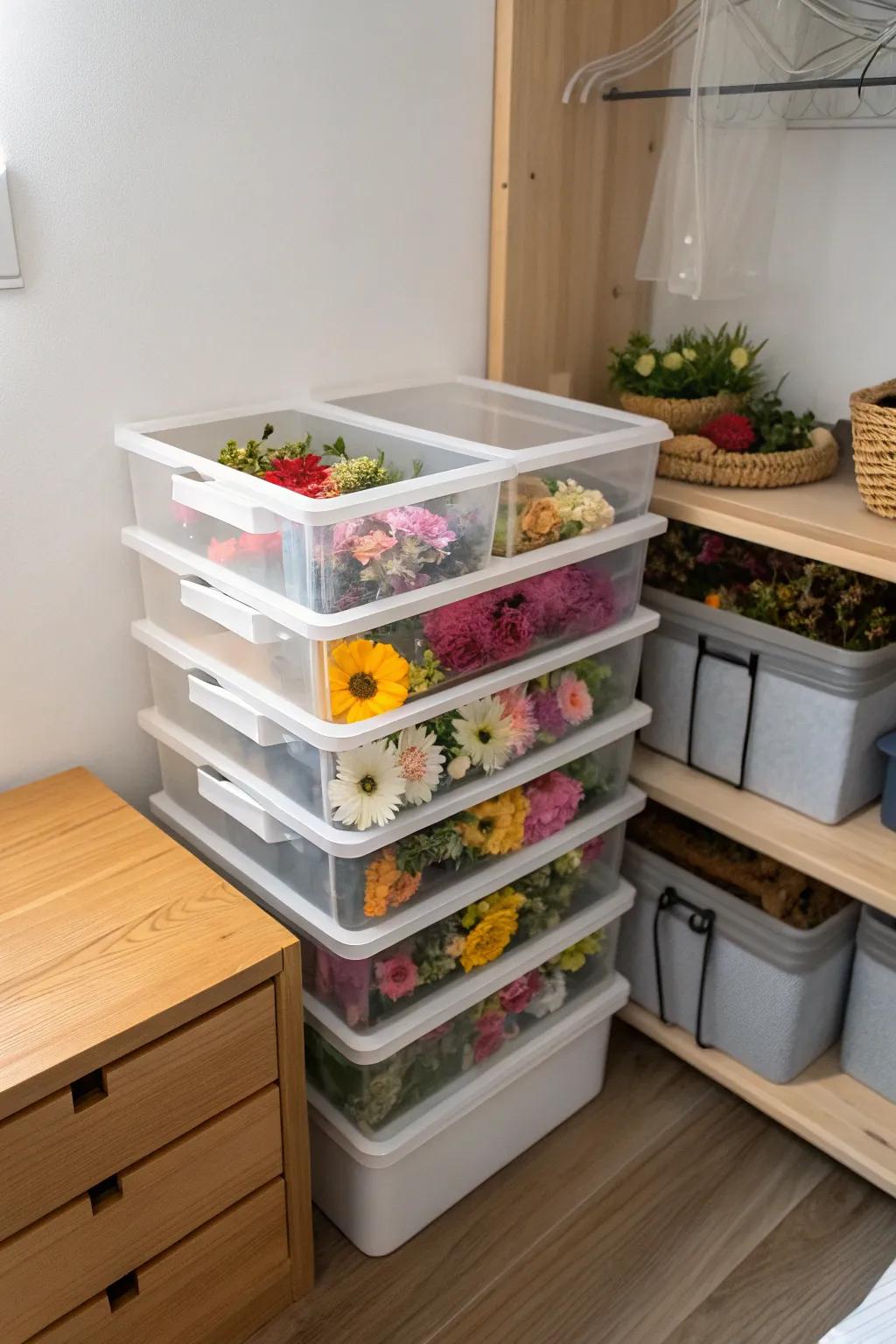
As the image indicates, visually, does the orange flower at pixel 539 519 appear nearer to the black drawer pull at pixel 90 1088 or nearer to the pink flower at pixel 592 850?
the pink flower at pixel 592 850

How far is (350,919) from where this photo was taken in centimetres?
113

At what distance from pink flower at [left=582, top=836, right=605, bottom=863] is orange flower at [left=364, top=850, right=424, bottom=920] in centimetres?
33

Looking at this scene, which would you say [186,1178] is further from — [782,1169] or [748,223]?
[748,223]

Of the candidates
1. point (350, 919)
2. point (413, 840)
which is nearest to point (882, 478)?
point (413, 840)

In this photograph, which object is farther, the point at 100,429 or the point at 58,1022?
the point at 100,429

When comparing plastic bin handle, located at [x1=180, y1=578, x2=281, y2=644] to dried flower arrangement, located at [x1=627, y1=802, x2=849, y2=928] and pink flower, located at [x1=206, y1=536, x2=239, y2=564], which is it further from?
dried flower arrangement, located at [x1=627, y1=802, x2=849, y2=928]

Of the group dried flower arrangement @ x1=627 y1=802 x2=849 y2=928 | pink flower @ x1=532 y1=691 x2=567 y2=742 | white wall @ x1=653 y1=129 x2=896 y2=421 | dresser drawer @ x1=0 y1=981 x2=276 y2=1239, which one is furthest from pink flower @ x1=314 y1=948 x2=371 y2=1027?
white wall @ x1=653 y1=129 x2=896 y2=421

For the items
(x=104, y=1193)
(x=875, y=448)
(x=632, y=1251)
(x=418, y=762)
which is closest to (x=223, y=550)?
(x=418, y=762)

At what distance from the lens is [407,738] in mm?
1102

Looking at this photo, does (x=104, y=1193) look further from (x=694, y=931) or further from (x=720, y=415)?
(x=720, y=415)

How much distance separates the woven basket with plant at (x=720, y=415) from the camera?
1.37 m

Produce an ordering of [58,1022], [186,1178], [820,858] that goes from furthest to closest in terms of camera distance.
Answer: [820,858]
[186,1178]
[58,1022]

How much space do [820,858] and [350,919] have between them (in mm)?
575

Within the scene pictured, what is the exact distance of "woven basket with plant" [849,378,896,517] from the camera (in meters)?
1.20
